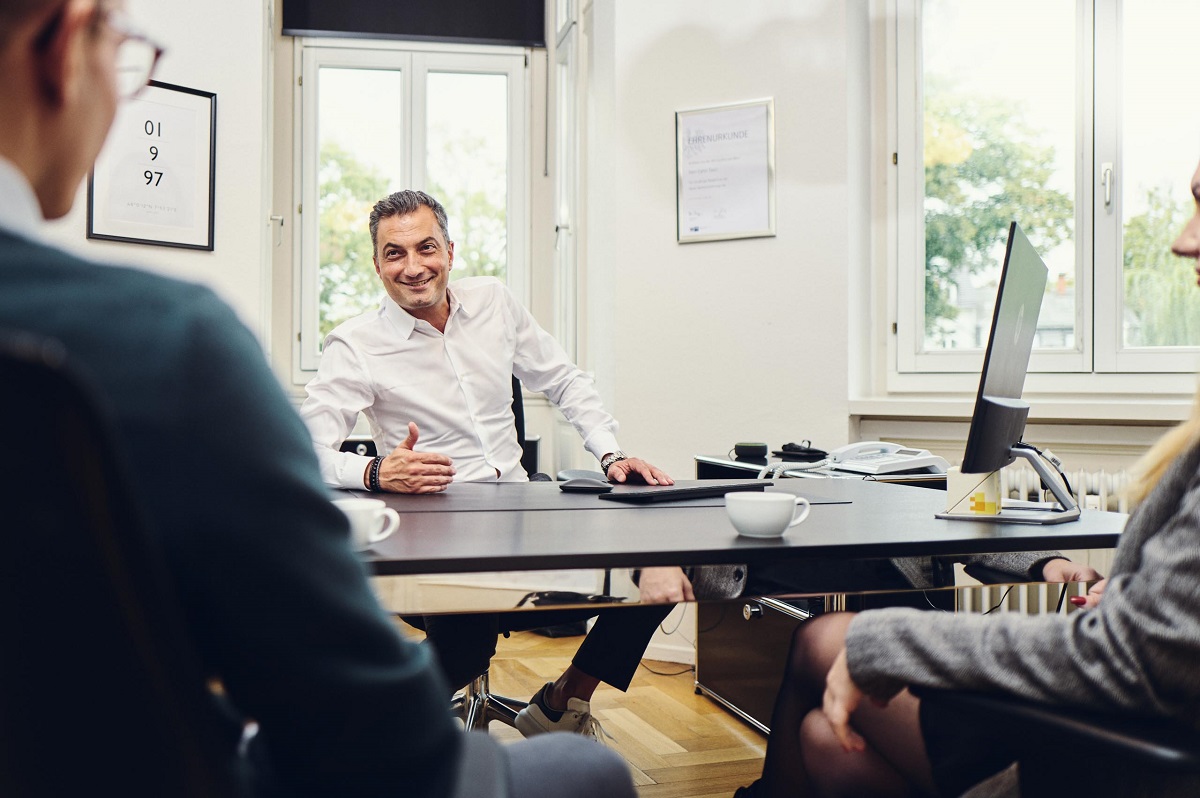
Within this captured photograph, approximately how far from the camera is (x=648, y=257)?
11.8ft

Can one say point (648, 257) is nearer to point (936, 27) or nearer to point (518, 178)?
point (936, 27)

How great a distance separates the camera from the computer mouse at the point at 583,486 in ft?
6.77

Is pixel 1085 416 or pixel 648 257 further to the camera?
pixel 648 257

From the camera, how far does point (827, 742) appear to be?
1228 mm

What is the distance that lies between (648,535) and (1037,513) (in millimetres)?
793

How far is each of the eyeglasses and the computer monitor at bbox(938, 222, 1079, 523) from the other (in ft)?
3.88

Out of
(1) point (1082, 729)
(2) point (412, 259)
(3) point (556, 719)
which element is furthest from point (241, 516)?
(2) point (412, 259)

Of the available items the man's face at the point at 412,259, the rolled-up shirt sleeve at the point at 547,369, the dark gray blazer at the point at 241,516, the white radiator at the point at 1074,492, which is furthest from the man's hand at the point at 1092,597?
the man's face at the point at 412,259

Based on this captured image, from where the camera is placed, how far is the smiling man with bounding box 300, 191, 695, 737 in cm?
234

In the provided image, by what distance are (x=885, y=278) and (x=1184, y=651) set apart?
284 cm

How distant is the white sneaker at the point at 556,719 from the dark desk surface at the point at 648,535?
62 cm

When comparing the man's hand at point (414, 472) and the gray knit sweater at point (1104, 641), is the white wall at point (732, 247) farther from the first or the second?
the gray knit sweater at point (1104, 641)

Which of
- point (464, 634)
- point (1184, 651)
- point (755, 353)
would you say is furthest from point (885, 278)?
point (1184, 651)

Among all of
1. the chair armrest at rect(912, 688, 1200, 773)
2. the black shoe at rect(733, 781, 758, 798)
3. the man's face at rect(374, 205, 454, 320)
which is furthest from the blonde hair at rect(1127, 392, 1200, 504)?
the man's face at rect(374, 205, 454, 320)
